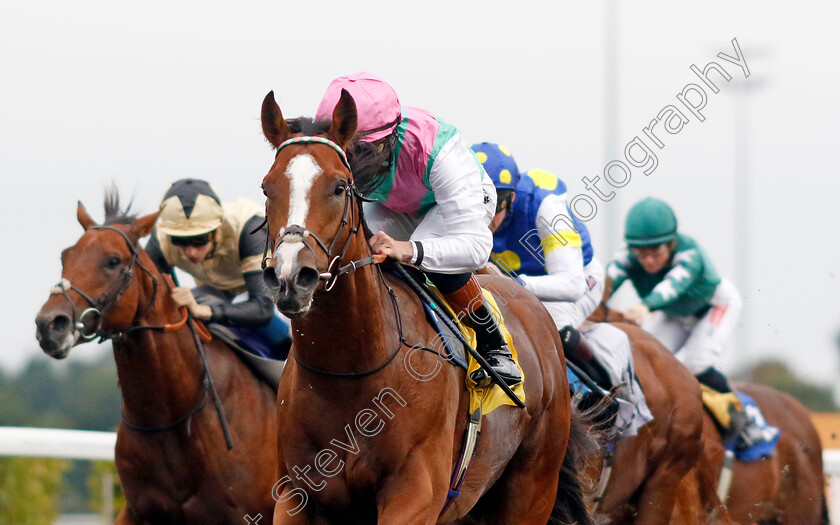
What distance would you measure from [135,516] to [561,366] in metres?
2.05

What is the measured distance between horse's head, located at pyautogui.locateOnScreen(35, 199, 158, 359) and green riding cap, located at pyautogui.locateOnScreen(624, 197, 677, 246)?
3492mm

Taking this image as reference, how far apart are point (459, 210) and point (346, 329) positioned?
638 millimetres

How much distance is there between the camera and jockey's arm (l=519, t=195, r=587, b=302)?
204 inches

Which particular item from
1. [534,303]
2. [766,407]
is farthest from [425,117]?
[766,407]

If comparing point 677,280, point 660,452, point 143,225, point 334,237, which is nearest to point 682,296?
point 677,280

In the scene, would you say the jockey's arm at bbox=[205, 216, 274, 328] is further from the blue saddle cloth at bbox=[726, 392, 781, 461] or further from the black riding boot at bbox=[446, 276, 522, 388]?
the blue saddle cloth at bbox=[726, 392, 781, 461]

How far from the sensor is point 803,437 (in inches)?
316

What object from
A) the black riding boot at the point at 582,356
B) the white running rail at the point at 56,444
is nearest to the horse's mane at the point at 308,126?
the black riding boot at the point at 582,356

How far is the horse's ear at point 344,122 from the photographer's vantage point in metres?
3.34

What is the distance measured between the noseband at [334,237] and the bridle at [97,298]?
165 cm

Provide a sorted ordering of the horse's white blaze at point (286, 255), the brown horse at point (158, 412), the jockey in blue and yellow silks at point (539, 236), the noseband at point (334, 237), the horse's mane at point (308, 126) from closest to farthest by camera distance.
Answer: the horse's white blaze at point (286, 255) < the noseband at point (334, 237) < the horse's mane at point (308, 126) < the brown horse at point (158, 412) < the jockey in blue and yellow silks at point (539, 236)

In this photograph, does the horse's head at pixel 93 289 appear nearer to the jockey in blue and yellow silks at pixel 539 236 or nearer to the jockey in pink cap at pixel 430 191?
the jockey in pink cap at pixel 430 191

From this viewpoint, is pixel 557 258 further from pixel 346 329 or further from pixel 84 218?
pixel 84 218

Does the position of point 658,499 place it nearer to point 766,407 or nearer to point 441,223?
point 766,407
